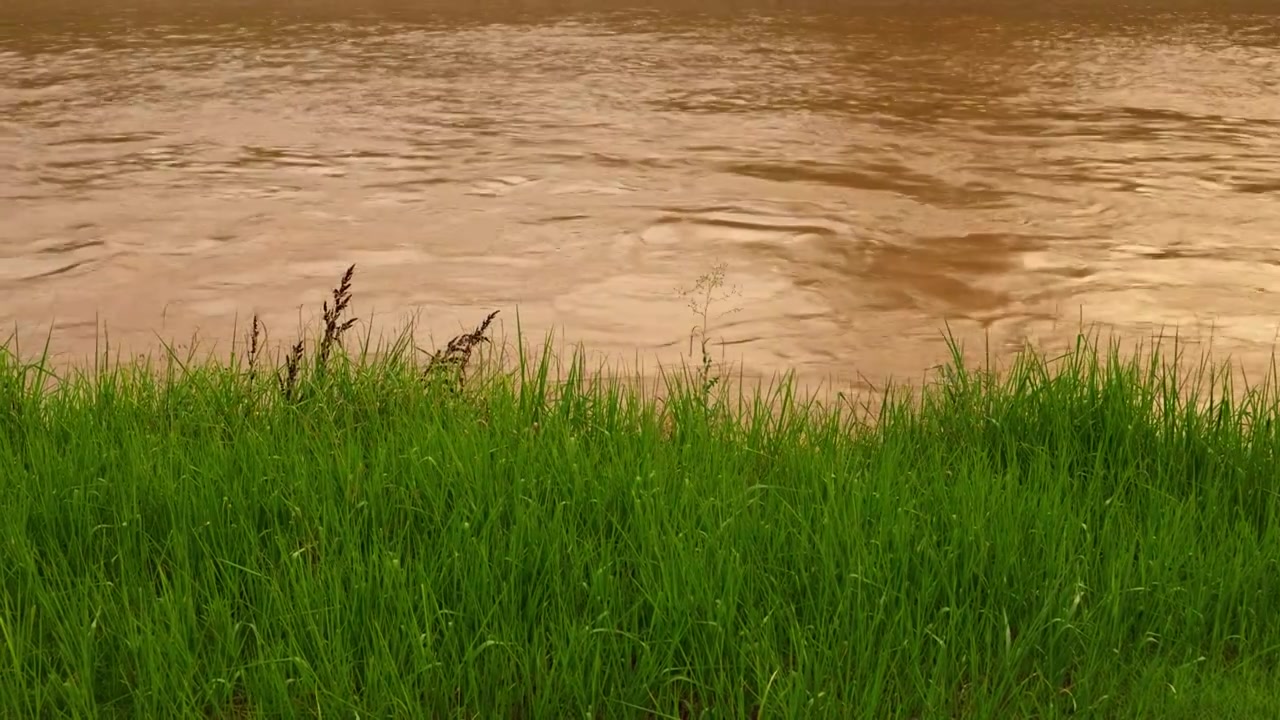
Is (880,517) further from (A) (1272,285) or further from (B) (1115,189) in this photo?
(B) (1115,189)

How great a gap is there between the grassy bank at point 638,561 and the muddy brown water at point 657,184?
128 centimetres

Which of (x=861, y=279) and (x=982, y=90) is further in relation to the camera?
(x=982, y=90)

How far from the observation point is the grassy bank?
2.21 meters

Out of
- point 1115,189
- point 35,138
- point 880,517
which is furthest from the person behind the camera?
point 35,138

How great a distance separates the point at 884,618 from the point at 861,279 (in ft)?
8.88

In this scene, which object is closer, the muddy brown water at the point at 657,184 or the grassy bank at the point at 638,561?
the grassy bank at the point at 638,561

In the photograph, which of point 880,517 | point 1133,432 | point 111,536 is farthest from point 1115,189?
point 111,536

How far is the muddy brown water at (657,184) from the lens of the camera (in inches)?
182

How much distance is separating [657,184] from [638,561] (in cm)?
375

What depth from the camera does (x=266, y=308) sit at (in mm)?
4637

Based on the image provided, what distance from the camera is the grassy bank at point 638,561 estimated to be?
2209 millimetres

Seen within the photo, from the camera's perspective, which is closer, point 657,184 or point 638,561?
point 638,561

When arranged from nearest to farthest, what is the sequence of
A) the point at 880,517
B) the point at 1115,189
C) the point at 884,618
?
the point at 884,618 → the point at 880,517 → the point at 1115,189

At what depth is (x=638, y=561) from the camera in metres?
2.42
